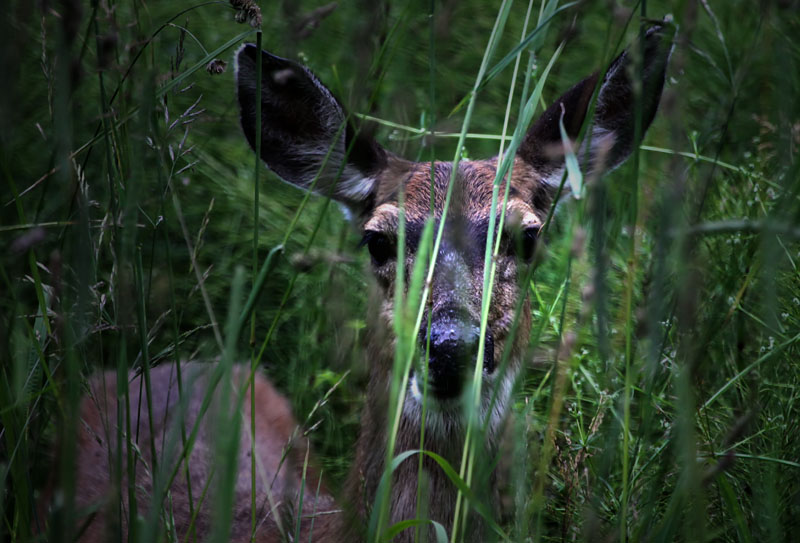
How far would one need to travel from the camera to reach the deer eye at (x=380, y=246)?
3.11m

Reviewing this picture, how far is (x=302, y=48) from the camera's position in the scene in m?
5.20

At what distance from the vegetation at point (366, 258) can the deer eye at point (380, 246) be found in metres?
0.32

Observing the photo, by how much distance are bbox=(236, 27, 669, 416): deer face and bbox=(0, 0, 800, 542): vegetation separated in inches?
7.0

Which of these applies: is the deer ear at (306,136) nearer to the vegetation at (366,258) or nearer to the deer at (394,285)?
the deer at (394,285)

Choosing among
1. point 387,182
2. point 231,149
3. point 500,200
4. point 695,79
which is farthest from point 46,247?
point 695,79

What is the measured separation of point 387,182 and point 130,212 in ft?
6.05

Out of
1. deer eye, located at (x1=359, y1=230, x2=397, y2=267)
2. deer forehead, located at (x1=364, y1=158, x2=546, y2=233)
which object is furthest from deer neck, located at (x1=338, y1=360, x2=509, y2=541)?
deer forehead, located at (x1=364, y1=158, x2=546, y2=233)

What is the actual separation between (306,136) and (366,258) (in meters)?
1.13

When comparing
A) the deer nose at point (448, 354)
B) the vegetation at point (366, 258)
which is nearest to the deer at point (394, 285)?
the deer nose at point (448, 354)

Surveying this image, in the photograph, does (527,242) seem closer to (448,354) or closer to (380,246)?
(380,246)

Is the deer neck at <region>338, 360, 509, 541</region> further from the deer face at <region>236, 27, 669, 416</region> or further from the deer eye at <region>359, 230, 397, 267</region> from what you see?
the deer eye at <region>359, 230, 397, 267</region>

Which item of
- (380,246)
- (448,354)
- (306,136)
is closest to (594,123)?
(380,246)

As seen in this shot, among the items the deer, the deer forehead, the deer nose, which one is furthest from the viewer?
the deer forehead

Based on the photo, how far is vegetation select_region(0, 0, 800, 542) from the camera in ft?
5.60
